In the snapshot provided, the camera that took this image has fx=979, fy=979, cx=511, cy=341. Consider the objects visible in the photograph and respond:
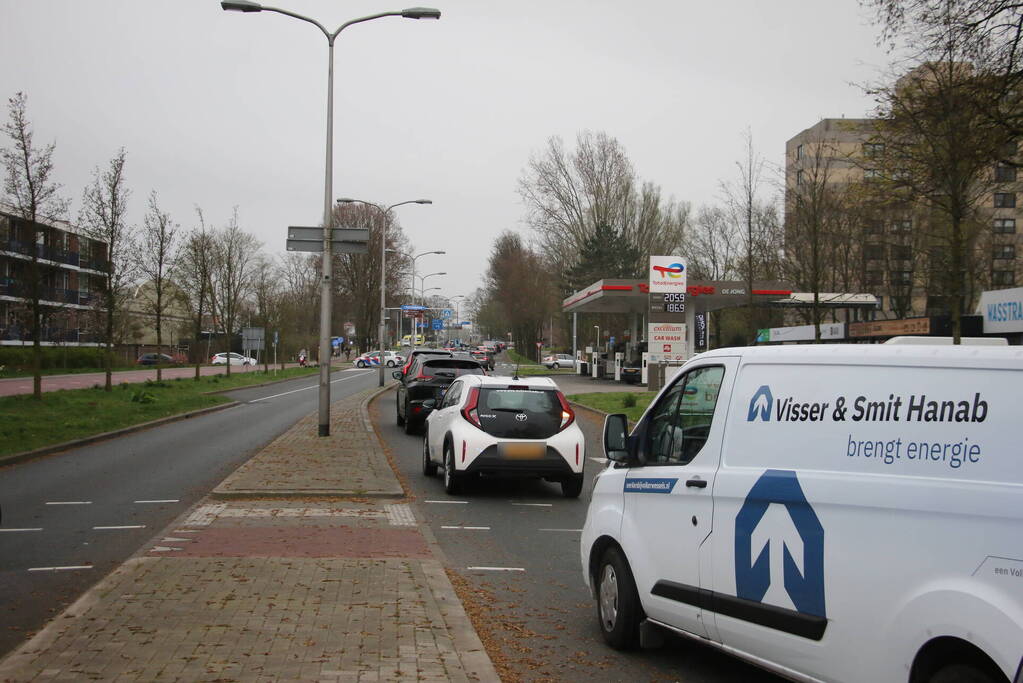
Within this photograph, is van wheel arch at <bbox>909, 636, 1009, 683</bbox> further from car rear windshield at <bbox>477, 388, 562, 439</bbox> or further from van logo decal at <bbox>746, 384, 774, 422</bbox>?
car rear windshield at <bbox>477, 388, 562, 439</bbox>

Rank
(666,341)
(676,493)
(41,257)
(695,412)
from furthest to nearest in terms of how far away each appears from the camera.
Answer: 1. (666,341)
2. (41,257)
3. (695,412)
4. (676,493)

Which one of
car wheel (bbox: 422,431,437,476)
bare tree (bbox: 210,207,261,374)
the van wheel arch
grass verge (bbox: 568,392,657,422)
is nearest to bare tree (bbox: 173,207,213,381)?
bare tree (bbox: 210,207,261,374)

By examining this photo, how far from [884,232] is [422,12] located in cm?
1189

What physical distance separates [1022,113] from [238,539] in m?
12.1

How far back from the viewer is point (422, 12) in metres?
19.2

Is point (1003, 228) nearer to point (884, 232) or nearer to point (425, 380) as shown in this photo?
point (884, 232)

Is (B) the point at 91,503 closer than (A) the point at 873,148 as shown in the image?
Yes

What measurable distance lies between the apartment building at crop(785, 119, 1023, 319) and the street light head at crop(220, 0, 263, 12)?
445 inches

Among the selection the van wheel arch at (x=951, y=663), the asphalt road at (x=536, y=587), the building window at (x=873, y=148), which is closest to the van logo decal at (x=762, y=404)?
the van wheel arch at (x=951, y=663)

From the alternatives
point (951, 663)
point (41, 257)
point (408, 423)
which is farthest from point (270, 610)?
point (41, 257)

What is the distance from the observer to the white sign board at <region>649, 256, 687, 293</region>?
3678cm

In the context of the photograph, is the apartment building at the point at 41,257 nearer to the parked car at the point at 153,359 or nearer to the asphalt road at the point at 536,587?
the asphalt road at the point at 536,587

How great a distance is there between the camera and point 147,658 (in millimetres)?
5230

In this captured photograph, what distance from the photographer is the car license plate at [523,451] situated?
12.3 metres
